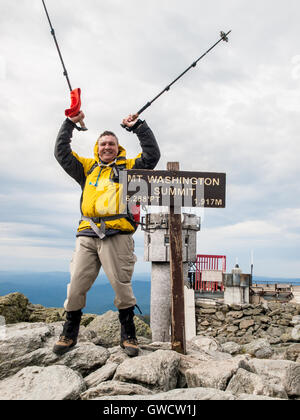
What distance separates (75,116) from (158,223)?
1612cm

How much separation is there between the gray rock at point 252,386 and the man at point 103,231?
5.21 feet

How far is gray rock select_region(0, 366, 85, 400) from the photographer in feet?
12.8

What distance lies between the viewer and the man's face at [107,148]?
5223mm

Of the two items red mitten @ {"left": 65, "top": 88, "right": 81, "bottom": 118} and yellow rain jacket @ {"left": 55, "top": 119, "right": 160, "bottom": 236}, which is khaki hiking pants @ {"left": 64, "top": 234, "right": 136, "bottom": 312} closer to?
yellow rain jacket @ {"left": 55, "top": 119, "right": 160, "bottom": 236}

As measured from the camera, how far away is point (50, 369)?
444cm

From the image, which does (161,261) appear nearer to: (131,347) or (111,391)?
(131,347)

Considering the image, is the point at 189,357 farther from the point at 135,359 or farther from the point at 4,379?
the point at 4,379

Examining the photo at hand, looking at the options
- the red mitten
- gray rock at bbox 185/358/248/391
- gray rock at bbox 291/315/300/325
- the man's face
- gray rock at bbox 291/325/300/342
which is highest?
the red mitten

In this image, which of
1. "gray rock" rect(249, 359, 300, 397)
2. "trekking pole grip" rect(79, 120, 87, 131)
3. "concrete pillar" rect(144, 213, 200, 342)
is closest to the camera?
"gray rock" rect(249, 359, 300, 397)

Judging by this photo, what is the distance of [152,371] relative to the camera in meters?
4.32

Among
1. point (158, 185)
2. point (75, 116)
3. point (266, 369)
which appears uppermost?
point (75, 116)

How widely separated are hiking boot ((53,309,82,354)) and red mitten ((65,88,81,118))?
3051 millimetres

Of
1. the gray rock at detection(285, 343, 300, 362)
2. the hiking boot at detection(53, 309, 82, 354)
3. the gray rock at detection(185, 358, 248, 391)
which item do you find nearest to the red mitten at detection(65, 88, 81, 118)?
the hiking boot at detection(53, 309, 82, 354)
